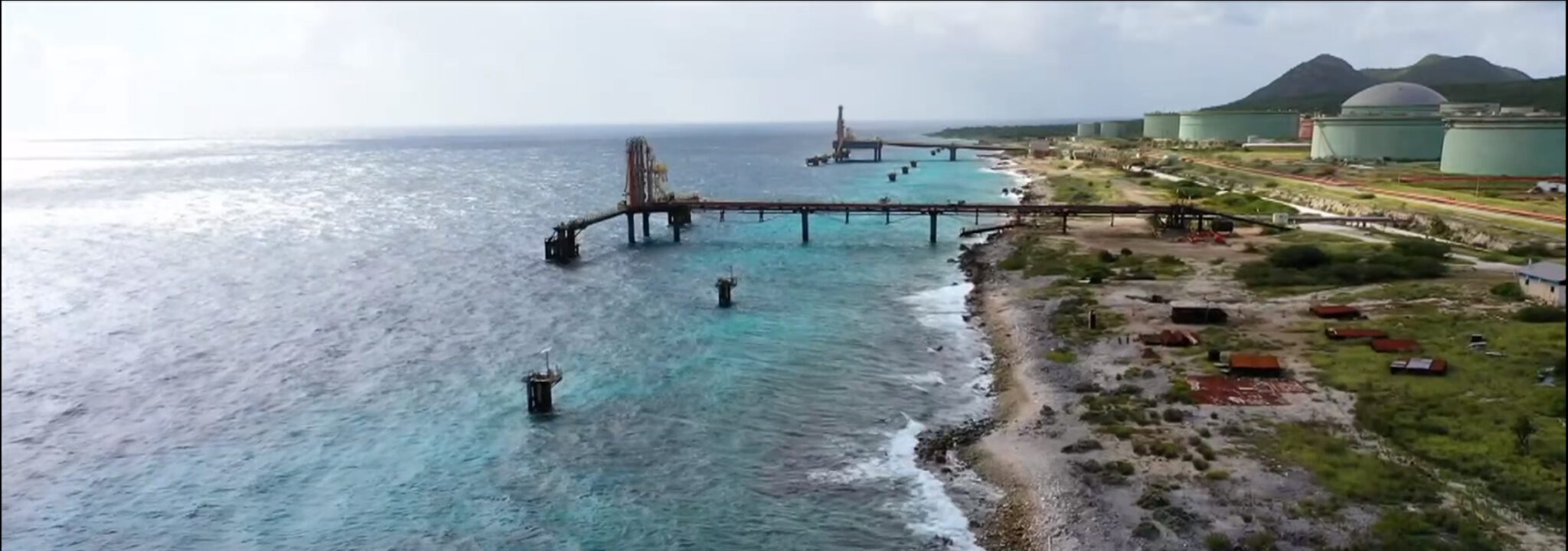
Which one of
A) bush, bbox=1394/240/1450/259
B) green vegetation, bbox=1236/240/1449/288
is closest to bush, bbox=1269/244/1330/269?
green vegetation, bbox=1236/240/1449/288

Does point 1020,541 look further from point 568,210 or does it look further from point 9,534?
point 568,210

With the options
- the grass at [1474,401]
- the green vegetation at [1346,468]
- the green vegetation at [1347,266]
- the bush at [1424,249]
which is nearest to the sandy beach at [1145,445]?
the green vegetation at [1346,468]

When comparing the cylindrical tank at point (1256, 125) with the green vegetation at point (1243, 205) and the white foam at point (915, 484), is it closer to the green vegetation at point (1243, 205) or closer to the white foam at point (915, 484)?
the green vegetation at point (1243, 205)

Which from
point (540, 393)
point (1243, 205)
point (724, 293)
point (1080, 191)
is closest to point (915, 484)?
point (540, 393)

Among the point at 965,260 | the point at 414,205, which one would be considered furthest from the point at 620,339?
the point at 414,205

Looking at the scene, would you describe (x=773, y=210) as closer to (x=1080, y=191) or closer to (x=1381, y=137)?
(x=1080, y=191)

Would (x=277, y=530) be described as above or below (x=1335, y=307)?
below
